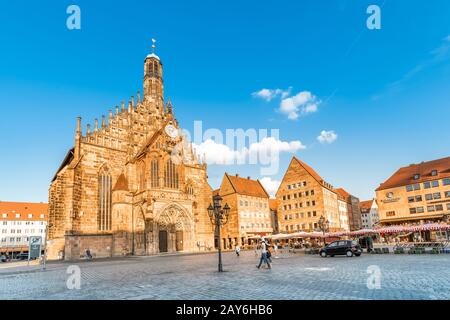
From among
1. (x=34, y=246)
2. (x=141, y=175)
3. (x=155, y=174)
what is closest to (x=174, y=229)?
(x=155, y=174)

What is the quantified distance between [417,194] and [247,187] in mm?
31843

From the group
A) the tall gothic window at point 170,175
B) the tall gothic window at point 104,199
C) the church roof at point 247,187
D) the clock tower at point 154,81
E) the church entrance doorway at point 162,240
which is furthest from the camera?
the church roof at point 247,187

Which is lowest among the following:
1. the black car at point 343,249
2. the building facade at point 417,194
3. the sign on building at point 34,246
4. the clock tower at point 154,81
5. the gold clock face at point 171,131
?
the black car at point 343,249

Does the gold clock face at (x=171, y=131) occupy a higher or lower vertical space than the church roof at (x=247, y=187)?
higher

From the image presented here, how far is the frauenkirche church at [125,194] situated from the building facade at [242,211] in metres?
13.6

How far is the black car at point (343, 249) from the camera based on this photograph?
A: 25816 mm

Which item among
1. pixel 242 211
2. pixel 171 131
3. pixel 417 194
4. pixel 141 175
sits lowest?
pixel 242 211

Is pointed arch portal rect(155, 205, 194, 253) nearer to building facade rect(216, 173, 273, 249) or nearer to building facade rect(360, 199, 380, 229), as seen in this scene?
building facade rect(216, 173, 273, 249)

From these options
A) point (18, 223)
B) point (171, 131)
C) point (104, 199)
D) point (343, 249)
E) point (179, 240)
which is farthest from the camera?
point (18, 223)

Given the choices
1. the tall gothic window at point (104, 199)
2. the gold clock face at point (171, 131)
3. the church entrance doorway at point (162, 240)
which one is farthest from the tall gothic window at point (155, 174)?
the church entrance doorway at point (162, 240)

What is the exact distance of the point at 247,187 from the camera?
215 feet

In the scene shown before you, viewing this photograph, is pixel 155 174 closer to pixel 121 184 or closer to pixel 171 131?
pixel 121 184

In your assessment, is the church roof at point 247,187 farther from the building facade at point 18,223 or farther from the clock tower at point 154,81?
the building facade at point 18,223
